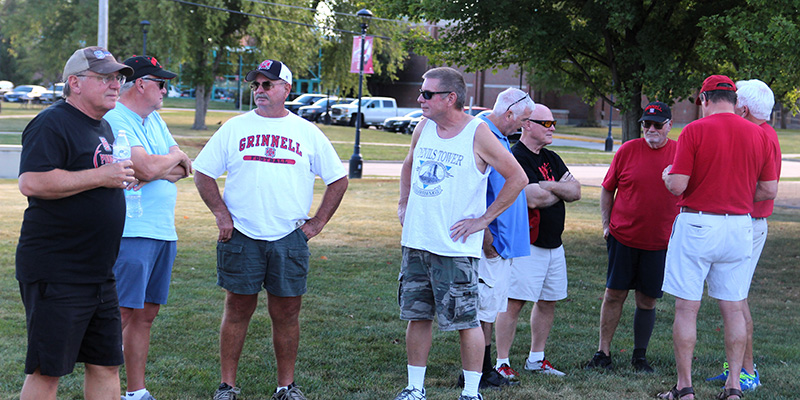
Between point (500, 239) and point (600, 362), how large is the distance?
1.56 meters

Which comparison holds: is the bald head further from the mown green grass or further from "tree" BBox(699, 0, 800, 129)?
"tree" BBox(699, 0, 800, 129)

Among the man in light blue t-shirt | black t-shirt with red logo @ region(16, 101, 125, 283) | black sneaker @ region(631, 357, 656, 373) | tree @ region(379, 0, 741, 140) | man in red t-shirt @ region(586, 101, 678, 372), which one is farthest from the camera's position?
tree @ region(379, 0, 741, 140)

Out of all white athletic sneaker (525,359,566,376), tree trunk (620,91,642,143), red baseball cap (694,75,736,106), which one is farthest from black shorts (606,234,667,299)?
tree trunk (620,91,642,143)

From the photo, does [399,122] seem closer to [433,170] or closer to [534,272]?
[534,272]

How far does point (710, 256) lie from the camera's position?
4.85 m

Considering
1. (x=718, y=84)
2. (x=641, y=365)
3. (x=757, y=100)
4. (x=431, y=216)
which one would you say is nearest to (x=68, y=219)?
(x=431, y=216)

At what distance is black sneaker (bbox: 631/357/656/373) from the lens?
18.8ft

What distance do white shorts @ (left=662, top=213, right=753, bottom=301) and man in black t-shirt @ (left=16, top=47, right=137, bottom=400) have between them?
339cm

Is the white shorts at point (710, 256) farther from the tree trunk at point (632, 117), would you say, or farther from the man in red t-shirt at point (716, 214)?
the tree trunk at point (632, 117)

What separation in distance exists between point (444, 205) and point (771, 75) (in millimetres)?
5691

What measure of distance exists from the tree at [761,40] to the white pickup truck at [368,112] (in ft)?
127

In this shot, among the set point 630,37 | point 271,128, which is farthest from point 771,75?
point 271,128

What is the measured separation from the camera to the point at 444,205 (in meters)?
4.48

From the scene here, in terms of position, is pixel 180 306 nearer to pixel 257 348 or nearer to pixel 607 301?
pixel 257 348
